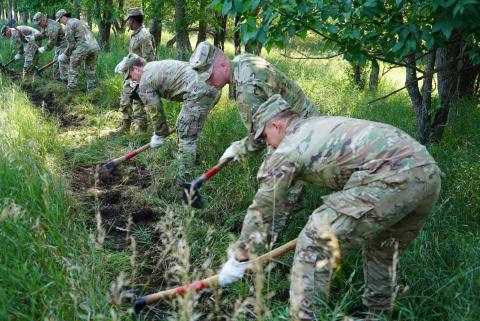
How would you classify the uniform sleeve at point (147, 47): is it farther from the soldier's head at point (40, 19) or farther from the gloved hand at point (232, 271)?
the gloved hand at point (232, 271)

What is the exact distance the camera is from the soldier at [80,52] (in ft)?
29.7

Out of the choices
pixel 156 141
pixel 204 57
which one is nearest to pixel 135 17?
pixel 156 141

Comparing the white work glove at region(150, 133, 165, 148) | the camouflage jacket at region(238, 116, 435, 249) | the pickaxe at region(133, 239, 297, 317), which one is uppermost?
the camouflage jacket at region(238, 116, 435, 249)

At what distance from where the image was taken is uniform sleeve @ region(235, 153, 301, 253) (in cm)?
226

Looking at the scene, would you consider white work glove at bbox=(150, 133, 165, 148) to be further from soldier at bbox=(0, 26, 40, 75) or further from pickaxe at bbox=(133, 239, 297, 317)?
soldier at bbox=(0, 26, 40, 75)

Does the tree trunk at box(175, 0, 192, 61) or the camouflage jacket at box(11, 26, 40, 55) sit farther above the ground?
the tree trunk at box(175, 0, 192, 61)

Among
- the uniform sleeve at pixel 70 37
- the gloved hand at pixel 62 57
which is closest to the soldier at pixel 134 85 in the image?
the uniform sleeve at pixel 70 37

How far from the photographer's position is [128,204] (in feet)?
14.5

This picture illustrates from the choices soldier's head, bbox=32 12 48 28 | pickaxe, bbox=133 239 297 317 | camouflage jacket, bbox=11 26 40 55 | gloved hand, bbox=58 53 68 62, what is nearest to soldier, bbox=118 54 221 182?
pickaxe, bbox=133 239 297 317

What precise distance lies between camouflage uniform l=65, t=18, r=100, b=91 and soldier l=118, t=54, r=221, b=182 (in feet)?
13.7

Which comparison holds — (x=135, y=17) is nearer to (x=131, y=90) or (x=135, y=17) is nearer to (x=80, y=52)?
(x=80, y=52)

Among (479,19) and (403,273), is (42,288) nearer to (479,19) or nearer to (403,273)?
(403,273)

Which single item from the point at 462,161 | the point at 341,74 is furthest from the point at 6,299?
the point at 341,74

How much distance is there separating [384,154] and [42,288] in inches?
71.7
